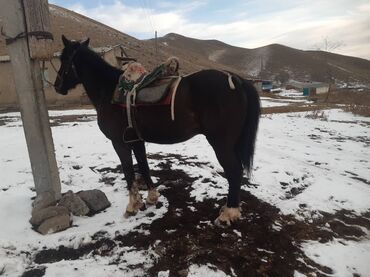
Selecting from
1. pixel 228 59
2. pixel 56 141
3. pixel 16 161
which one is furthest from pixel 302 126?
pixel 228 59

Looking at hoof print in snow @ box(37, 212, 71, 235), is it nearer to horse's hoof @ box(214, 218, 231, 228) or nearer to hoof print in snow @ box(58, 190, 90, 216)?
hoof print in snow @ box(58, 190, 90, 216)

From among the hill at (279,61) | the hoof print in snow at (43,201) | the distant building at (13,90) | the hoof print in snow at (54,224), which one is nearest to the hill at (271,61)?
the hill at (279,61)

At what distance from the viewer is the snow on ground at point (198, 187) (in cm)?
295

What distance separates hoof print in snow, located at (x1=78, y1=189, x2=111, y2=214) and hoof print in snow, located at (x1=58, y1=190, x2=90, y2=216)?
8cm

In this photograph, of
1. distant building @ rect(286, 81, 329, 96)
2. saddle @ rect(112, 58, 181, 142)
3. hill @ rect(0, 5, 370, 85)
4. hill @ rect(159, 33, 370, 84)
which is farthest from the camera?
hill @ rect(159, 33, 370, 84)

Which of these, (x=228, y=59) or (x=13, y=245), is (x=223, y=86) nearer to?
(x=13, y=245)

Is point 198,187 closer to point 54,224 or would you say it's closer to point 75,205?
point 75,205

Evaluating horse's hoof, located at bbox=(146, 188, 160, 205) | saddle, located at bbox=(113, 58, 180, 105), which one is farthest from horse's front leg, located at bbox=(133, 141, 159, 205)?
saddle, located at bbox=(113, 58, 180, 105)

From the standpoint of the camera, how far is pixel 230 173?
3566 millimetres

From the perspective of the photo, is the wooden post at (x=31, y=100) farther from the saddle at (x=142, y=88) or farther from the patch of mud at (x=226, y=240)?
the patch of mud at (x=226, y=240)

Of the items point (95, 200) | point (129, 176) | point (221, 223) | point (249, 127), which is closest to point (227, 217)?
point (221, 223)

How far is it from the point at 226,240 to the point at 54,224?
2031 millimetres

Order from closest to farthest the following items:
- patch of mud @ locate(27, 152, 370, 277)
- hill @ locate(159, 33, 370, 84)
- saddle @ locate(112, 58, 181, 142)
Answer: patch of mud @ locate(27, 152, 370, 277), saddle @ locate(112, 58, 181, 142), hill @ locate(159, 33, 370, 84)

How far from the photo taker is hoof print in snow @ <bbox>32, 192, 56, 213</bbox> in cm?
374
